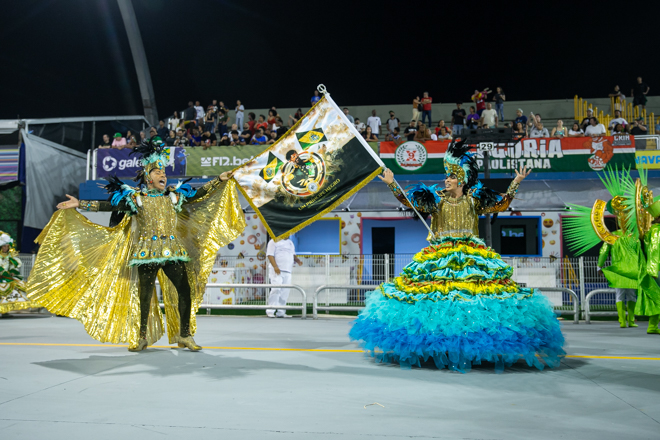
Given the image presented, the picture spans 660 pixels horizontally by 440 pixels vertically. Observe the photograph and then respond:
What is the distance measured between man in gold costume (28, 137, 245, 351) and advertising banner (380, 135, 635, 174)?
1048cm

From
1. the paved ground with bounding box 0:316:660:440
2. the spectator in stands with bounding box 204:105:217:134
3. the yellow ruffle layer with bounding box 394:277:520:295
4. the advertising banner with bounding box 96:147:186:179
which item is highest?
the spectator in stands with bounding box 204:105:217:134

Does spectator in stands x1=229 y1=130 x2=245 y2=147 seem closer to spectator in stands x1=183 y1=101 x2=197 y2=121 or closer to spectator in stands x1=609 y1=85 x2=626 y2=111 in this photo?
spectator in stands x1=183 y1=101 x2=197 y2=121

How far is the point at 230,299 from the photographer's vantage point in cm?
1220

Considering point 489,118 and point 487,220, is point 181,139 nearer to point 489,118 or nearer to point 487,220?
point 489,118

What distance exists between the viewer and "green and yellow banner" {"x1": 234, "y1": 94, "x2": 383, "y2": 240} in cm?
622

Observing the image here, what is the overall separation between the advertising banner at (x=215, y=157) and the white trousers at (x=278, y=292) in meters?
5.83

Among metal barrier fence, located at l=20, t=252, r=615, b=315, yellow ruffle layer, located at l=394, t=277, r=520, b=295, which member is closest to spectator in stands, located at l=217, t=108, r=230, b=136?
metal barrier fence, located at l=20, t=252, r=615, b=315

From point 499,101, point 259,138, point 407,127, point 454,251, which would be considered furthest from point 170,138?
point 454,251

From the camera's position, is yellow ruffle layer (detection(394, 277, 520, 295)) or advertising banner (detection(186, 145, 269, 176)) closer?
yellow ruffle layer (detection(394, 277, 520, 295))

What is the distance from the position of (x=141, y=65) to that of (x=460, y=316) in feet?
78.0

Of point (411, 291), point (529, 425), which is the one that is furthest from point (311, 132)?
point (529, 425)

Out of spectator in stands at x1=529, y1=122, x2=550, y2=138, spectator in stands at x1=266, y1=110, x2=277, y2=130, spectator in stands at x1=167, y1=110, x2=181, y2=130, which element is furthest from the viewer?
spectator in stands at x1=167, y1=110, x2=181, y2=130

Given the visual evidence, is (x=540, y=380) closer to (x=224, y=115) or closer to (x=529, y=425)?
(x=529, y=425)

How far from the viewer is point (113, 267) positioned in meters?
6.16
